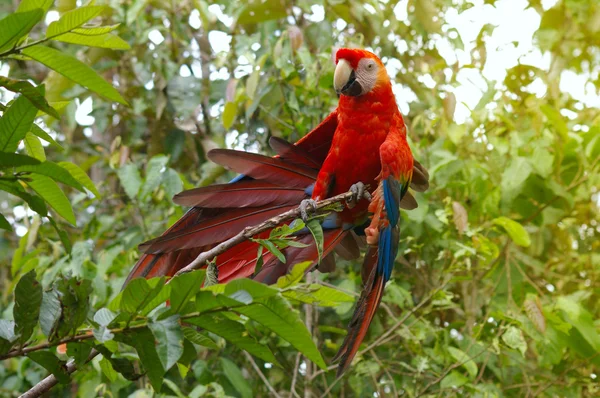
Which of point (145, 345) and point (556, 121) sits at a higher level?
point (145, 345)

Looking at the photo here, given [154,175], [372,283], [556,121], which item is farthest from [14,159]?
[556,121]

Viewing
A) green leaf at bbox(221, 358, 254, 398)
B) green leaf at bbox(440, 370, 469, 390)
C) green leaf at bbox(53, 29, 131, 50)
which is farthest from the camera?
green leaf at bbox(221, 358, 254, 398)

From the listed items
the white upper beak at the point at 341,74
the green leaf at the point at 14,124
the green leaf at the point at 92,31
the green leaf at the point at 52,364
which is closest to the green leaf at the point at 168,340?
the green leaf at the point at 52,364

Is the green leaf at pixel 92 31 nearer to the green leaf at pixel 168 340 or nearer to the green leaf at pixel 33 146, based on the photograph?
the green leaf at pixel 33 146

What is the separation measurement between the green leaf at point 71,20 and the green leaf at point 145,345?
0.32 meters

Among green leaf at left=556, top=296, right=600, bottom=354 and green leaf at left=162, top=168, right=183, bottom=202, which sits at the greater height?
green leaf at left=162, top=168, right=183, bottom=202

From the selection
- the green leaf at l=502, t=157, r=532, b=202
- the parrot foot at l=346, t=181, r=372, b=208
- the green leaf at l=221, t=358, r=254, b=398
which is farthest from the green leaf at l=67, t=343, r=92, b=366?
the green leaf at l=502, t=157, r=532, b=202

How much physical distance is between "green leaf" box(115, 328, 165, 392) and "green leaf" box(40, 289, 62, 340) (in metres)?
0.06

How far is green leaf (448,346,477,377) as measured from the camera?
160cm

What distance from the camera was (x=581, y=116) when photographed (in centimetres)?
220

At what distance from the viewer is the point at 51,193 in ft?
2.64

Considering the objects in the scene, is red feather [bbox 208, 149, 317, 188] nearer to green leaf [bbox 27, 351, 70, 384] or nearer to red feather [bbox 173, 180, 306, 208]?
red feather [bbox 173, 180, 306, 208]

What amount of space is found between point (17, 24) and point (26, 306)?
0.89ft

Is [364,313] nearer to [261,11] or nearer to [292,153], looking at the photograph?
[292,153]
